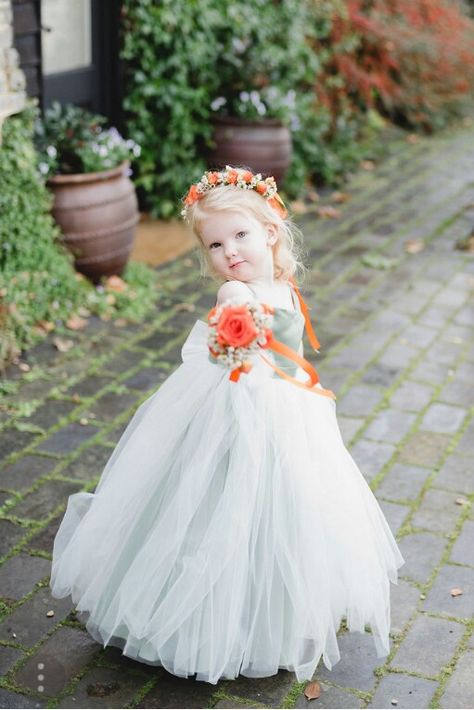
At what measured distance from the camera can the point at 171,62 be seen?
7.05 metres

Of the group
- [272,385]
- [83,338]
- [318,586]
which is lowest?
[83,338]

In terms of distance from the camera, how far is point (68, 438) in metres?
4.38

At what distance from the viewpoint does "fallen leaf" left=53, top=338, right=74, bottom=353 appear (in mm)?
5215

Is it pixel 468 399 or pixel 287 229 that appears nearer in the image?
pixel 287 229

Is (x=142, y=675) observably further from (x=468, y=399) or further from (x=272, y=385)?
(x=468, y=399)

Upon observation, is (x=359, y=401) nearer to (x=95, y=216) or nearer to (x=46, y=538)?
(x=46, y=538)

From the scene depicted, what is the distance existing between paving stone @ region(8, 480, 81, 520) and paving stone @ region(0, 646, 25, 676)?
2.50 feet

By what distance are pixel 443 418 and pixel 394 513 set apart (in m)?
0.94

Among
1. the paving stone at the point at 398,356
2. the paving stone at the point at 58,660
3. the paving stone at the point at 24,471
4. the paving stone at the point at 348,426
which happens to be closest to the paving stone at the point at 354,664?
the paving stone at the point at 58,660

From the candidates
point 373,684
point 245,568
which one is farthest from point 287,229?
point 373,684

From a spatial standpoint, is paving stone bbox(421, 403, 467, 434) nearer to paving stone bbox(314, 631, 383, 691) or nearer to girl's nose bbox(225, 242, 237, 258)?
paving stone bbox(314, 631, 383, 691)

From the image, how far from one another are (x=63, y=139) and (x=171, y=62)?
5.13ft

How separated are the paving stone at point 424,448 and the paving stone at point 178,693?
1.65 meters

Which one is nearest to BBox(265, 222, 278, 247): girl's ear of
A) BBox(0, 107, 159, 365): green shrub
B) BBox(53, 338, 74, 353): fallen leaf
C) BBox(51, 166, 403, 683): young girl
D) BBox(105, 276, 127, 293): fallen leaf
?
BBox(51, 166, 403, 683): young girl
